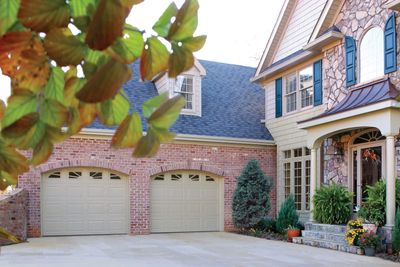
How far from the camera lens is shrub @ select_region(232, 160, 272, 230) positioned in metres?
14.9

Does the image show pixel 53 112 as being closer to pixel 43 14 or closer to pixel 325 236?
pixel 43 14

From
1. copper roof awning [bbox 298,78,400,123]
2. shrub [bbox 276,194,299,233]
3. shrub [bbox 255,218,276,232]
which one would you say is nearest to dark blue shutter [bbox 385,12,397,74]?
copper roof awning [bbox 298,78,400,123]

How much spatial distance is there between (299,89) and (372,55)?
3.42 metres

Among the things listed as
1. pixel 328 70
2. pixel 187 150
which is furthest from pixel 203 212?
pixel 328 70

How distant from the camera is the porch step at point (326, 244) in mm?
10805

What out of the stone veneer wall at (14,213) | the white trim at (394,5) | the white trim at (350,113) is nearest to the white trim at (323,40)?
the white trim at (394,5)

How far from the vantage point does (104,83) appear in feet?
1.74

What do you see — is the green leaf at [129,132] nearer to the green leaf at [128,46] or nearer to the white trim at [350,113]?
the green leaf at [128,46]

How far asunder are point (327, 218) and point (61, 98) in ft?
40.7

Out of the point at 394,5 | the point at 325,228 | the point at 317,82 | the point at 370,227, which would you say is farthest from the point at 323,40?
the point at 370,227

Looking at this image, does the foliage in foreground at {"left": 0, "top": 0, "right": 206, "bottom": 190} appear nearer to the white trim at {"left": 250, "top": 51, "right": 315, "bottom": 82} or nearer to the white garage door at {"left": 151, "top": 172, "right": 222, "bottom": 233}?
the white trim at {"left": 250, "top": 51, "right": 315, "bottom": 82}

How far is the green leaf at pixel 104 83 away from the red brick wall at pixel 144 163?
1290 cm

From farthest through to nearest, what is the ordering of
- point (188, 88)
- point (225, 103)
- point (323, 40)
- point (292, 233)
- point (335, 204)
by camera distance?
1. point (225, 103)
2. point (188, 88)
3. point (323, 40)
4. point (292, 233)
5. point (335, 204)

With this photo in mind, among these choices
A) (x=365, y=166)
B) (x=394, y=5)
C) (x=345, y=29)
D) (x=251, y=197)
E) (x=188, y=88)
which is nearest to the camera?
(x=394, y=5)
